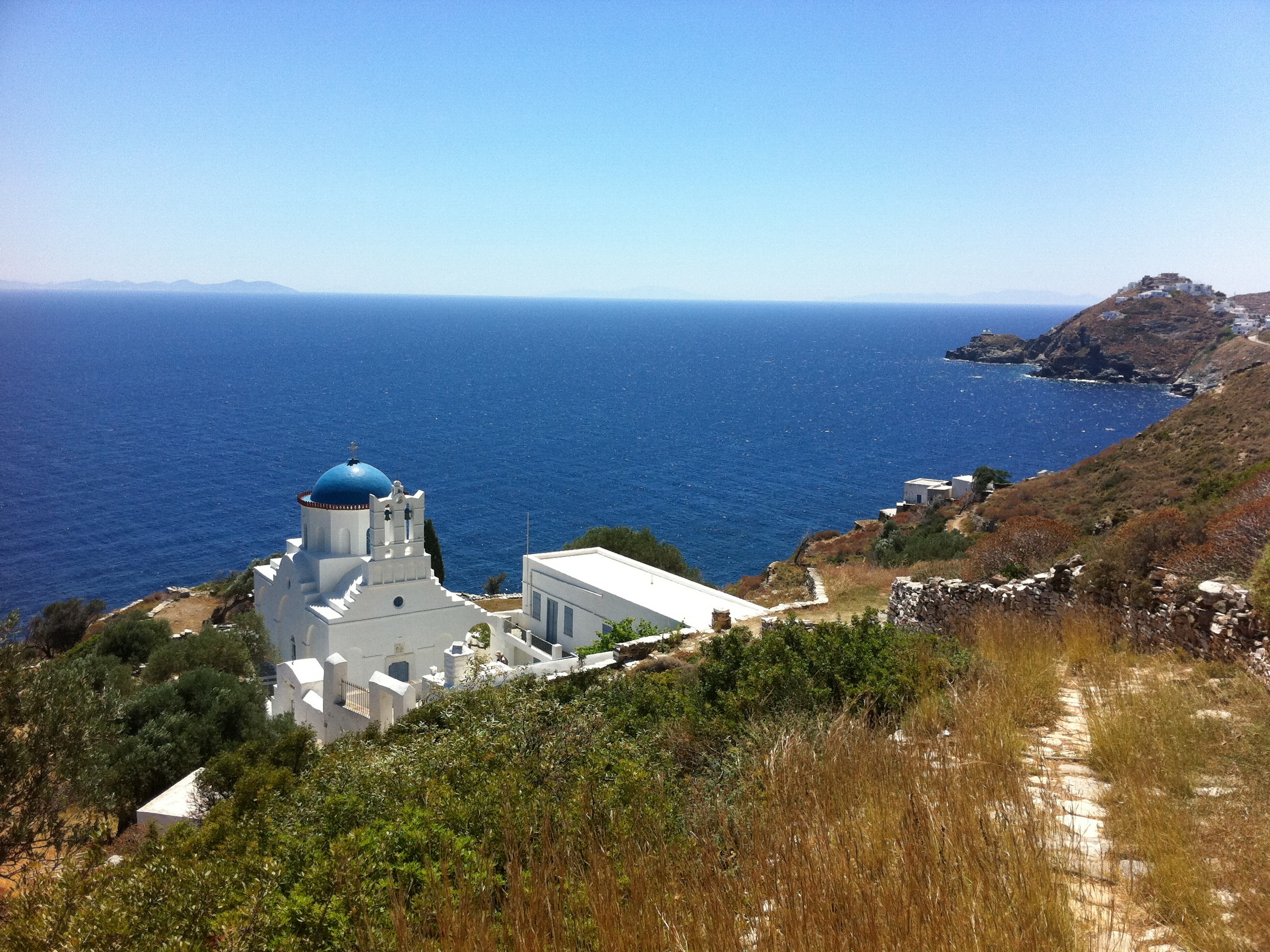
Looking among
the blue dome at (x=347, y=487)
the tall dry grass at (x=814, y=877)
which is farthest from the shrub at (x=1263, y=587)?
the blue dome at (x=347, y=487)

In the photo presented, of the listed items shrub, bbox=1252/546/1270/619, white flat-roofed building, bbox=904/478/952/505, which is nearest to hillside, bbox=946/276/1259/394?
white flat-roofed building, bbox=904/478/952/505

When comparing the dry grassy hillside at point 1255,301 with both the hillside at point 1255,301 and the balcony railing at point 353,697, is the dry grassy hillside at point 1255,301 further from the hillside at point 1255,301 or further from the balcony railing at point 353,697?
the balcony railing at point 353,697

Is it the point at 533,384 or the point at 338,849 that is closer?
the point at 338,849

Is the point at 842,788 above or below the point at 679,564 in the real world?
above

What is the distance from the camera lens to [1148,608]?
32.0ft

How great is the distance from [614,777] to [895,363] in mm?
183390

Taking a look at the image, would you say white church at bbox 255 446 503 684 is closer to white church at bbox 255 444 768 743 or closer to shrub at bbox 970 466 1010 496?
white church at bbox 255 444 768 743

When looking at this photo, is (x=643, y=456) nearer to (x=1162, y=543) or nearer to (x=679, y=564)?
(x=679, y=564)

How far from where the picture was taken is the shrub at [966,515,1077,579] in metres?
15.9

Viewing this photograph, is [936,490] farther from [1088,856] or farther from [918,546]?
[1088,856]

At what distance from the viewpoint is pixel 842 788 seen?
470cm

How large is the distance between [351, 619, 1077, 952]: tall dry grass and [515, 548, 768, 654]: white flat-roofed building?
1573 cm

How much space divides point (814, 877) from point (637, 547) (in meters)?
31.5

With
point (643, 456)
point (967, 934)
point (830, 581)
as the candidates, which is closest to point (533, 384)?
point (643, 456)
